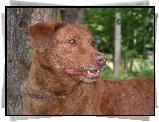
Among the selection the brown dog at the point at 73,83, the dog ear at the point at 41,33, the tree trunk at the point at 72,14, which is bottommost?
the brown dog at the point at 73,83

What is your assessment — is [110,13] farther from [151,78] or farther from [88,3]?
[151,78]

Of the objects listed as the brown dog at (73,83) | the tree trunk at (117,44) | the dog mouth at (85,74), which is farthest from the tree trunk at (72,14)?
the dog mouth at (85,74)

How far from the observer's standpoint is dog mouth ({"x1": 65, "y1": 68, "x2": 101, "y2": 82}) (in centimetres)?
204

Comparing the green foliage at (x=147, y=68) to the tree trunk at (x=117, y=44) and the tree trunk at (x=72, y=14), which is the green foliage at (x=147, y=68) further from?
the tree trunk at (x=72, y=14)

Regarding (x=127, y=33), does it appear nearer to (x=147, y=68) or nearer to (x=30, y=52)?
(x=147, y=68)

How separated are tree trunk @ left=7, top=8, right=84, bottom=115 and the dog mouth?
300mm

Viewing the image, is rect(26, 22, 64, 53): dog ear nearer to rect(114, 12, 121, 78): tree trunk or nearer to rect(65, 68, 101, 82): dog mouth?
rect(65, 68, 101, 82): dog mouth

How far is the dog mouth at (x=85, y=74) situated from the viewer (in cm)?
204

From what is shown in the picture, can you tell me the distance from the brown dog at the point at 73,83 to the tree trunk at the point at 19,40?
9 centimetres

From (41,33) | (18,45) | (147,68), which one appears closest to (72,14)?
(41,33)

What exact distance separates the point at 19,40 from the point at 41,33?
28 cm

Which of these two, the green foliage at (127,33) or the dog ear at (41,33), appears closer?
the dog ear at (41,33)

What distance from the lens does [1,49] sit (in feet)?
7.22

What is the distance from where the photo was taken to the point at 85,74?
2.05m
